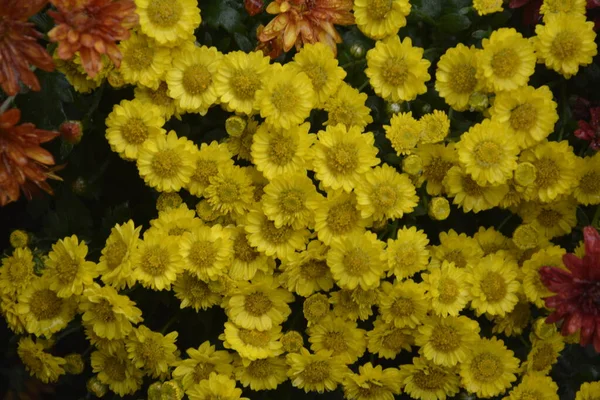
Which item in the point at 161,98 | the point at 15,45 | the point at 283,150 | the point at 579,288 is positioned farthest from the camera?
the point at 161,98

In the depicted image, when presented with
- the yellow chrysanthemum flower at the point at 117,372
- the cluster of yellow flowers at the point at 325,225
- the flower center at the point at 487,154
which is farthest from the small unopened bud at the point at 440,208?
the yellow chrysanthemum flower at the point at 117,372

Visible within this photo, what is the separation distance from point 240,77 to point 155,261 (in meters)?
0.43

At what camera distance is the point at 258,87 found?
1846 millimetres

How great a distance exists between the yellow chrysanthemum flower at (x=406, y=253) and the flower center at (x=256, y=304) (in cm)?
27

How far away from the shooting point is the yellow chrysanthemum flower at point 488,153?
5.86ft

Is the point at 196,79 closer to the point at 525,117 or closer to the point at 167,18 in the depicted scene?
the point at 167,18

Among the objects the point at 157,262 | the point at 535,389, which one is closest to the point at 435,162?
the point at 535,389

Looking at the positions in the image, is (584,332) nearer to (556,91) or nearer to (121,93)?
(556,91)

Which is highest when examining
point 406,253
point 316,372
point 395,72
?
point 395,72

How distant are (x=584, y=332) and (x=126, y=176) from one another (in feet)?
3.64

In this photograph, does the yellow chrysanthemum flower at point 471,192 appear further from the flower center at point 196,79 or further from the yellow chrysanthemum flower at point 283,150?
the flower center at point 196,79

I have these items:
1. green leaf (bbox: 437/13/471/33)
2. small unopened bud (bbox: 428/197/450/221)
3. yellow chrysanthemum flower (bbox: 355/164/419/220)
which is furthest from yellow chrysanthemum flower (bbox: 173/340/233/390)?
green leaf (bbox: 437/13/471/33)

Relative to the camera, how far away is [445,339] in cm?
181

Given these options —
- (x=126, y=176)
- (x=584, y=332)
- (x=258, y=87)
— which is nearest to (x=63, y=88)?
(x=126, y=176)
